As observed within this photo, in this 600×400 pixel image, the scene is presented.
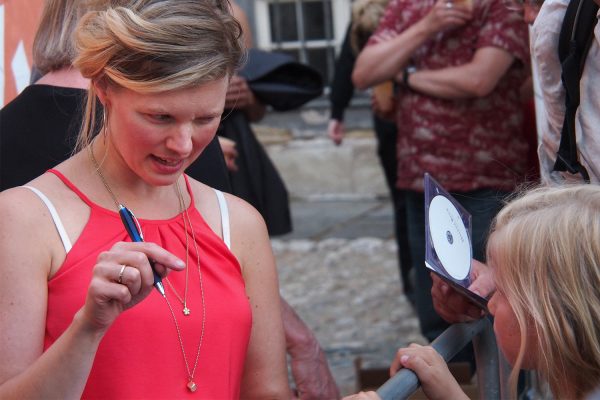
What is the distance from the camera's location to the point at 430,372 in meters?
2.00

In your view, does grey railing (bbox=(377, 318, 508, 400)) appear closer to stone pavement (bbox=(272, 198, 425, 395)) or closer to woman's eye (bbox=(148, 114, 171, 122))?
woman's eye (bbox=(148, 114, 171, 122))

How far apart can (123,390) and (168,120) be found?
485 mm

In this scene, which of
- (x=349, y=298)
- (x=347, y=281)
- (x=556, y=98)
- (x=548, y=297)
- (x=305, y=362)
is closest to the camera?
→ (x=548, y=297)

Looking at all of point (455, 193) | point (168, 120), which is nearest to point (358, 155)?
point (455, 193)

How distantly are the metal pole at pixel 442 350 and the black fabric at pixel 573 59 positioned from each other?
16.7 inches

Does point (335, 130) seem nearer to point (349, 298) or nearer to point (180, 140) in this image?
point (349, 298)

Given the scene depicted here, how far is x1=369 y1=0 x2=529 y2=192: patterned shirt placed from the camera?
3896mm

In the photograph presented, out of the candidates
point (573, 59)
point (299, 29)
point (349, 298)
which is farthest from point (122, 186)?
point (299, 29)

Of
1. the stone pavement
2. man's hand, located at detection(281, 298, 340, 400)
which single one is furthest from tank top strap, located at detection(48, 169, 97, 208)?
the stone pavement

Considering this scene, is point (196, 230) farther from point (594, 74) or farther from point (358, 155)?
point (358, 155)

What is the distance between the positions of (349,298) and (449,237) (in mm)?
4083

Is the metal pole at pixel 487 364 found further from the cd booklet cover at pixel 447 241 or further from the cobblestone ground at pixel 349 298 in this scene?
the cobblestone ground at pixel 349 298

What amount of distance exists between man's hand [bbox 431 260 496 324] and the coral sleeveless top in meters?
0.42

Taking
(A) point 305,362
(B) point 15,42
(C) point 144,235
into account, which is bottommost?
(A) point 305,362
